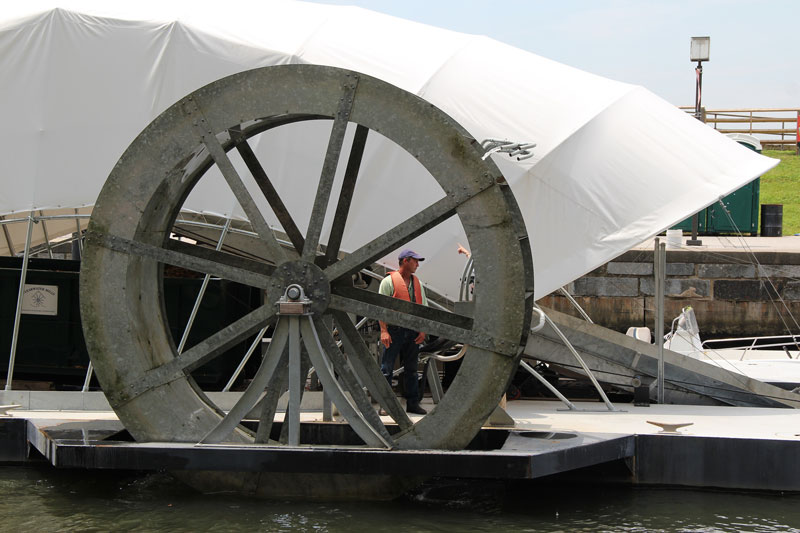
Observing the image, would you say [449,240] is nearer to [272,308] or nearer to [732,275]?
[272,308]

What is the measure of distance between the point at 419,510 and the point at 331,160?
2748mm

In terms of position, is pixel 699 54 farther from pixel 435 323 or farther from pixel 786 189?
pixel 435 323

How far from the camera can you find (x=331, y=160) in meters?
8.18

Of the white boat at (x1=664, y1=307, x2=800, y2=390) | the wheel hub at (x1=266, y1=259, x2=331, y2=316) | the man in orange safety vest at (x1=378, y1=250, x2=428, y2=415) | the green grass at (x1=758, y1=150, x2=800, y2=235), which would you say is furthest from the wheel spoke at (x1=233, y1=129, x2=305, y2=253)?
the green grass at (x1=758, y1=150, x2=800, y2=235)

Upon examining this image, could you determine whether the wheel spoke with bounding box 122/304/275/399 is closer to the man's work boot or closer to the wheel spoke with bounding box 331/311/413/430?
the wheel spoke with bounding box 331/311/413/430

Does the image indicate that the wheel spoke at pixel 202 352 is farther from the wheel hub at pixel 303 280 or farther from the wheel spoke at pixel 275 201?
the wheel spoke at pixel 275 201

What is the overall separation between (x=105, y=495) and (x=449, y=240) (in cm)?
398

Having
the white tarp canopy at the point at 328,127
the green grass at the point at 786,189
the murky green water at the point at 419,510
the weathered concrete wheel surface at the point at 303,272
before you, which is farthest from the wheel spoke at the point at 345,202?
the green grass at the point at 786,189

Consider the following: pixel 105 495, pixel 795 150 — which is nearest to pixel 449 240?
pixel 105 495

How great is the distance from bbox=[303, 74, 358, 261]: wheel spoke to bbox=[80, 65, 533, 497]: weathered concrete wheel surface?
1cm

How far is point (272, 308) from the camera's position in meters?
8.28

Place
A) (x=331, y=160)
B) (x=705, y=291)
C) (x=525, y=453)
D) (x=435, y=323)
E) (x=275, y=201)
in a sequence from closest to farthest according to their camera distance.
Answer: (x=525, y=453) < (x=435, y=323) < (x=331, y=160) < (x=275, y=201) < (x=705, y=291)

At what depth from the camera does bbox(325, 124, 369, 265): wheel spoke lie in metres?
8.80

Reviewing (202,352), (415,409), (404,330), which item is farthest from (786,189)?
(202,352)
